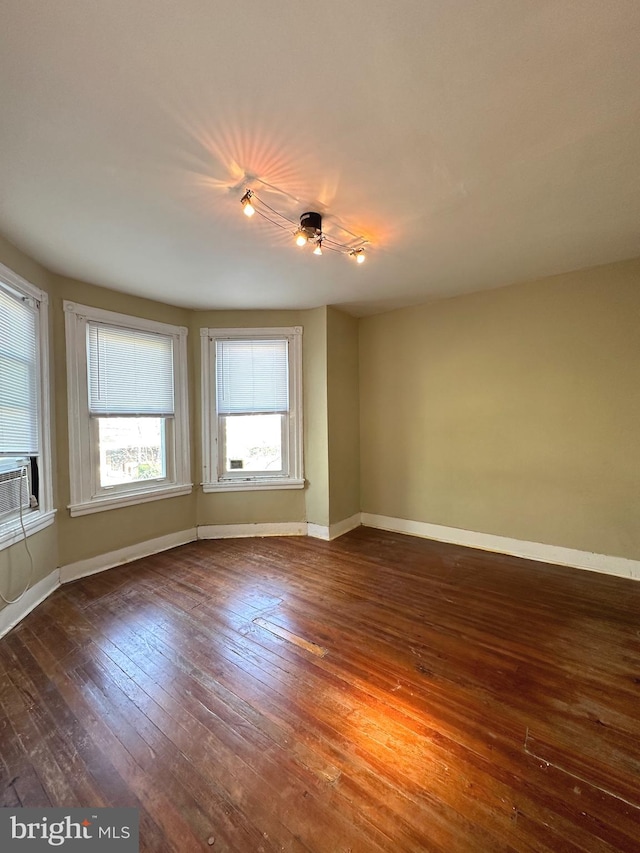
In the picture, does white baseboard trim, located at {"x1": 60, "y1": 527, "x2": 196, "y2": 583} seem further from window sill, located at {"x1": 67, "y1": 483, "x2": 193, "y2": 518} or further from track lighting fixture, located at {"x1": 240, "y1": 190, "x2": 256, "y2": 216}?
track lighting fixture, located at {"x1": 240, "y1": 190, "x2": 256, "y2": 216}

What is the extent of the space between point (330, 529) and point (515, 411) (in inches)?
90.6

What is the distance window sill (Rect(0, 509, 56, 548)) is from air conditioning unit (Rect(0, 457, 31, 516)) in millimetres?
80

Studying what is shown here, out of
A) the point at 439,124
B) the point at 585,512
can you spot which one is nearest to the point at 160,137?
the point at 439,124

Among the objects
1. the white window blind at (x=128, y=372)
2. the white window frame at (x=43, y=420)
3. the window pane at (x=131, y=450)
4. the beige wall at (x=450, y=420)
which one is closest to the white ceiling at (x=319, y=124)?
the white window frame at (x=43, y=420)

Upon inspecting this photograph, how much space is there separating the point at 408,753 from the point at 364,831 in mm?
339

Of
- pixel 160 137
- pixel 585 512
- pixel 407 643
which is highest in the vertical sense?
pixel 160 137

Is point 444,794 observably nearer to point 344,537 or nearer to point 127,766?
point 127,766

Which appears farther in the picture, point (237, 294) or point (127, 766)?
point (237, 294)

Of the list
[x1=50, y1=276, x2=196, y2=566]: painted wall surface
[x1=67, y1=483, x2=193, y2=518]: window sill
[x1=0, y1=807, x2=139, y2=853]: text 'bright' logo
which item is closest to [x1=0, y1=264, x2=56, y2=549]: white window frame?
[x1=50, y1=276, x2=196, y2=566]: painted wall surface

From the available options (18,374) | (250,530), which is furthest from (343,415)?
(18,374)

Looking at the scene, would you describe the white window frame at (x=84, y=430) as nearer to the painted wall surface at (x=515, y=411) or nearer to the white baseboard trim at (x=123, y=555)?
the white baseboard trim at (x=123, y=555)

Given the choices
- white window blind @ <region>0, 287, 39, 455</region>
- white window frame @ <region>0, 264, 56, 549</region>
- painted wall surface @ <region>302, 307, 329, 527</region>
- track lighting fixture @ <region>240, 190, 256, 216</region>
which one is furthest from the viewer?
painted wall surface @ <region>302, 307, 329, 527</region>

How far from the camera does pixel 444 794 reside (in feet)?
3.95

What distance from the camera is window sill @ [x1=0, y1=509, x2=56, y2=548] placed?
2.23 metres
